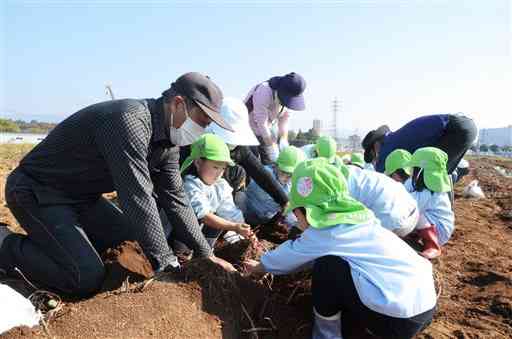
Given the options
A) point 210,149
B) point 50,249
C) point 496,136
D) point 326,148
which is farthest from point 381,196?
point 496,136

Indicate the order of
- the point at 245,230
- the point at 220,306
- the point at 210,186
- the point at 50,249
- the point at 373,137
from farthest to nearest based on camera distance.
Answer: the point at 373,137, the point at 210,186, the point at 245,230, the point at 50,249, the point at 220,306

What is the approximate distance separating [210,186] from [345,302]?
6.19 feet

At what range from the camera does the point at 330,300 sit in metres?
2.39

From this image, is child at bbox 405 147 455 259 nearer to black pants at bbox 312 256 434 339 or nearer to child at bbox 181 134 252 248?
child at bbox 181 134 252 248

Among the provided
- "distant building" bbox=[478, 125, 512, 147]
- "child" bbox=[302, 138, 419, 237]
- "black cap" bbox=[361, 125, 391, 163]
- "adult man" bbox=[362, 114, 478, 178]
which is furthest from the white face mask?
"distant building" bbox=[478, 125, 512, 147]

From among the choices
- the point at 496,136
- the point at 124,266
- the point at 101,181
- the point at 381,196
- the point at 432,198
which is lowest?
the point at 496,136

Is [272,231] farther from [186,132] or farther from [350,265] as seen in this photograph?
[350,265]

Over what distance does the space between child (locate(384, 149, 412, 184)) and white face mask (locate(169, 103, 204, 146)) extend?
8.59 ft

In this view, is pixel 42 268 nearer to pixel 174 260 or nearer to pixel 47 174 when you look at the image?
pixel 47 174

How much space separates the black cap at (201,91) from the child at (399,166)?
2601 mm

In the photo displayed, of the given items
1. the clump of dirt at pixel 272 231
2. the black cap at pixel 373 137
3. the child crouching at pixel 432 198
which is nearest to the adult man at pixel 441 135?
the child crouching at pixel 432 198

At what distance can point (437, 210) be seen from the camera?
4.41 metres

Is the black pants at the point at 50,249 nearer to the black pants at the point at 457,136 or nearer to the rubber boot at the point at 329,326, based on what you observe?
the rubber boot at the point at 329,326

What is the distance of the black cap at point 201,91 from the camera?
2.70m
